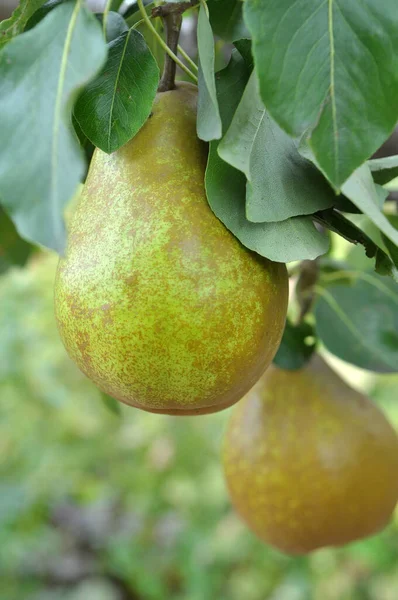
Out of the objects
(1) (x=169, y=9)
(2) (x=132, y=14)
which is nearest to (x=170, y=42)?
(1) (x=169, y=9)

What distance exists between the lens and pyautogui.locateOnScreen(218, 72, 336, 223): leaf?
Answer: 0.51 metres

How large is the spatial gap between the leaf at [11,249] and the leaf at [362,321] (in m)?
0.45

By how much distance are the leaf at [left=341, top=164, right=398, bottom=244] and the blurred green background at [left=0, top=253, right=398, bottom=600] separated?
148 cm

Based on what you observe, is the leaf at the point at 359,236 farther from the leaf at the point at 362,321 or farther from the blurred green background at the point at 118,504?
the blurred green background at the point at 118,504

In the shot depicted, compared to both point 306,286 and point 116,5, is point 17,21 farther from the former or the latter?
point 306,286

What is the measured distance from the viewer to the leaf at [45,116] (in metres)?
0.39

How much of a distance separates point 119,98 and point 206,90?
71mm

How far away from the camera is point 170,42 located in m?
0.61

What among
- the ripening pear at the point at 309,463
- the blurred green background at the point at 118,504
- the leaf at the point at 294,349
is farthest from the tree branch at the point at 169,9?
the blurred green background at the point at 118,504


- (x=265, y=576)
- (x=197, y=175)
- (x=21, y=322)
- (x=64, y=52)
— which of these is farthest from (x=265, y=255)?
(x=265, y=576)

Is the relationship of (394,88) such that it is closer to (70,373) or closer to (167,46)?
(167,46)

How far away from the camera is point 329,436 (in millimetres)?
904

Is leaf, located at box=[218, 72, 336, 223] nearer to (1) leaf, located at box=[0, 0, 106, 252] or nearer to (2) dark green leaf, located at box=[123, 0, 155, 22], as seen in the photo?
(1) leaf, located at box=[0, 0, 106, 252]

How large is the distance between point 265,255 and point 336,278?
59cm
